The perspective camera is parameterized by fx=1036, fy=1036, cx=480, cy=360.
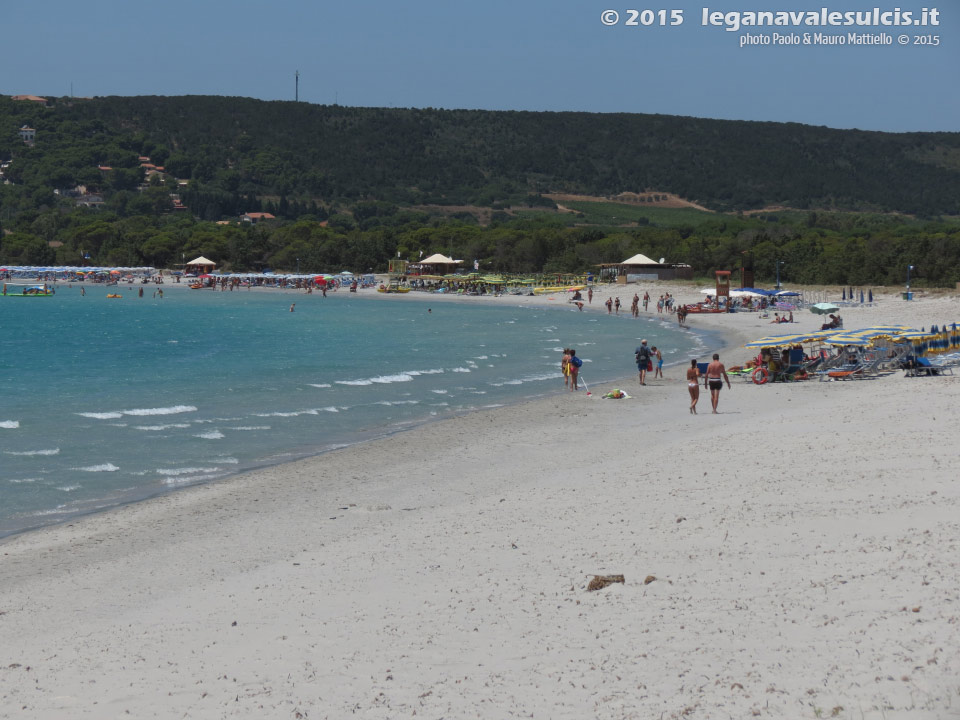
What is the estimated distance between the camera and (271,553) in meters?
10.7

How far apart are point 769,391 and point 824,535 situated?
13.6 m

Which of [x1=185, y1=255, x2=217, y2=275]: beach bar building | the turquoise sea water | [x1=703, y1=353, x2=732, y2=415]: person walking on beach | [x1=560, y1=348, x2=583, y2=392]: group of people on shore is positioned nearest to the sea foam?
the turquoise sea water

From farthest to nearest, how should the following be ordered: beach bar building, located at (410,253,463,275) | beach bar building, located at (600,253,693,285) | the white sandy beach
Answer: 1. beach bar building, located at (410,253,463,275)
2. beach bar building, located at (600,253,693,285)
3. the white sandy beach

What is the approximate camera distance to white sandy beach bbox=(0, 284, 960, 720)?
639 cm

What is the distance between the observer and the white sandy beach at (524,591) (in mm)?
6395

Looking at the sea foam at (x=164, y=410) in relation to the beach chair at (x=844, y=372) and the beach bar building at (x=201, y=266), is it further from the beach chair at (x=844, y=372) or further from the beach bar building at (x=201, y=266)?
the beach bar building at (x=201, y=266)

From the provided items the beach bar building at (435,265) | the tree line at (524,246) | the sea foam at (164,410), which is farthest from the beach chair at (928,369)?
the beach bar building at (435,265)

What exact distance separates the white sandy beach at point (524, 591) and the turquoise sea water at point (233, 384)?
8.18ft

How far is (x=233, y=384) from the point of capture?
2805 centimetres

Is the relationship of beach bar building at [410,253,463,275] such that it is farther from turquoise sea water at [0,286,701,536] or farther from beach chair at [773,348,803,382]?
beach chair at [773,348,803,382]

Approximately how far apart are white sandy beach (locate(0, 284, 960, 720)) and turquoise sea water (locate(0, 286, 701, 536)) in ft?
8.18

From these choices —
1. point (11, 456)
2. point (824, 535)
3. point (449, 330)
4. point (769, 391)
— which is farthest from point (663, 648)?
point (449, 330)

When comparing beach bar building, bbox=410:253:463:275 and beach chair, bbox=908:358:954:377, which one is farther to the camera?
beach bar building, bbox=410:253:463:275

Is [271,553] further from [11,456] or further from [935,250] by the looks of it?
[935,250]
